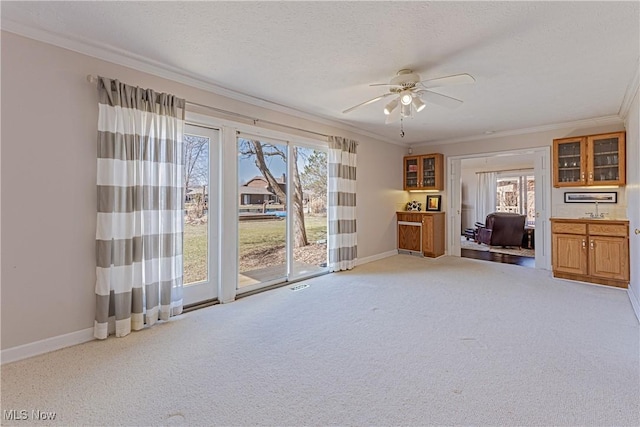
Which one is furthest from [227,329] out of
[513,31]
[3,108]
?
[513,31]

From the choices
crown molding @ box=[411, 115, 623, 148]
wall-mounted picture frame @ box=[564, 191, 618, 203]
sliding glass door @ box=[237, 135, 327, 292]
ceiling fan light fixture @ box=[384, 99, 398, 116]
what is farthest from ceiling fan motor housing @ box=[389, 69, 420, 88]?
wall-mounted picture frame @ box=[564, 191, 618, 203]

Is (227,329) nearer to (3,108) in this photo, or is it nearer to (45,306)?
(45,306)

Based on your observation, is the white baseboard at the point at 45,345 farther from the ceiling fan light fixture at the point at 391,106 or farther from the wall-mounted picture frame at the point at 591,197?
the wall-mounted picture frame at the point at 591,197

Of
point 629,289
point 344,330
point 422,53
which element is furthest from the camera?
point 629,289

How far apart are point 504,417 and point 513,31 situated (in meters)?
2.57

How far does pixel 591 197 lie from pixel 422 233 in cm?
265

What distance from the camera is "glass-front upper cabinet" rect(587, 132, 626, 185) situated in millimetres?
4184

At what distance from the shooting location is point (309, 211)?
4629 mm

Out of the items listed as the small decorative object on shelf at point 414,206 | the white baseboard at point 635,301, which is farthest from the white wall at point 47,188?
the small decorative object on shelf at point 414,206

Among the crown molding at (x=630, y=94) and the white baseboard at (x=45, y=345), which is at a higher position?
the crown molding at (x=630, y=94)

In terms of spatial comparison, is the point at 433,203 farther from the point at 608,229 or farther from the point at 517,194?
the point at 517,194

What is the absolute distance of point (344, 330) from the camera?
2705mm

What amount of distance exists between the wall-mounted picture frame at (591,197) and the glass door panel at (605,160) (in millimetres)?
341

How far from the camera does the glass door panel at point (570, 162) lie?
4547mm
